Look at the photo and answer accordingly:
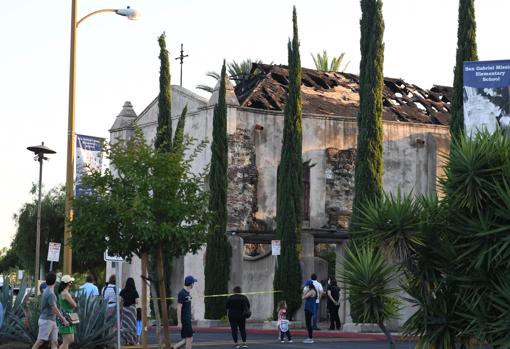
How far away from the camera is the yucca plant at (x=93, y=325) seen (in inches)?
846

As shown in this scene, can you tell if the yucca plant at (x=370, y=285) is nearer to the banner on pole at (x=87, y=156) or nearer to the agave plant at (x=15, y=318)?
the banner on pole at (x=87, y=156)

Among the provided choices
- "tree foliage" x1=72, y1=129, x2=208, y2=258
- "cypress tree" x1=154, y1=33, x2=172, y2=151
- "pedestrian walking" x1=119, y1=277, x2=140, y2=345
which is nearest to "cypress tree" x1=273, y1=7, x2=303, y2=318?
"cypress tree" x1=154, y1=33, x2=172, y2=151

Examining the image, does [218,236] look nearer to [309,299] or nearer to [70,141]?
[309,299]

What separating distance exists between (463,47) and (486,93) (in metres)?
4.80

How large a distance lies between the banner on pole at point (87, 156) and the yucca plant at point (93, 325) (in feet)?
7.35

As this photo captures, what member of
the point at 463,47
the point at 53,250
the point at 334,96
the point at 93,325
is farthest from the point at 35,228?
the point at 93,325

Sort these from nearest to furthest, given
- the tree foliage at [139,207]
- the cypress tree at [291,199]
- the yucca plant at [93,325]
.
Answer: the tree foliage at [139,207] < the yucca plant at [93,325] < the cypress tree at [291,199]

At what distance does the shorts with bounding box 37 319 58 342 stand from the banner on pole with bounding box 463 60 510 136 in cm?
1279

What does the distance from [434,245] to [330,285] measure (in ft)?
61.3

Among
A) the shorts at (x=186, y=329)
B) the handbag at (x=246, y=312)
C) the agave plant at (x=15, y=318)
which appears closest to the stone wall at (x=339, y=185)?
the handbag at (x=246, y=312)

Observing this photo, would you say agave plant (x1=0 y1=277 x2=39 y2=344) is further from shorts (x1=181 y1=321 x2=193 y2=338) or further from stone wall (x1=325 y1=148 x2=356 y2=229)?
stone wall (x1=325 y1=148 x2=356 y2=229)

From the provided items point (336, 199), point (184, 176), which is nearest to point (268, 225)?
point (336, 199)

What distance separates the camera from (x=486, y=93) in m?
28.2

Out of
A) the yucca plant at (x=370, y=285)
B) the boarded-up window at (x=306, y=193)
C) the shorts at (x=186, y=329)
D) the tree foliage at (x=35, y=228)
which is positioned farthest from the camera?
the tree foliage at (x=35, y=228)
